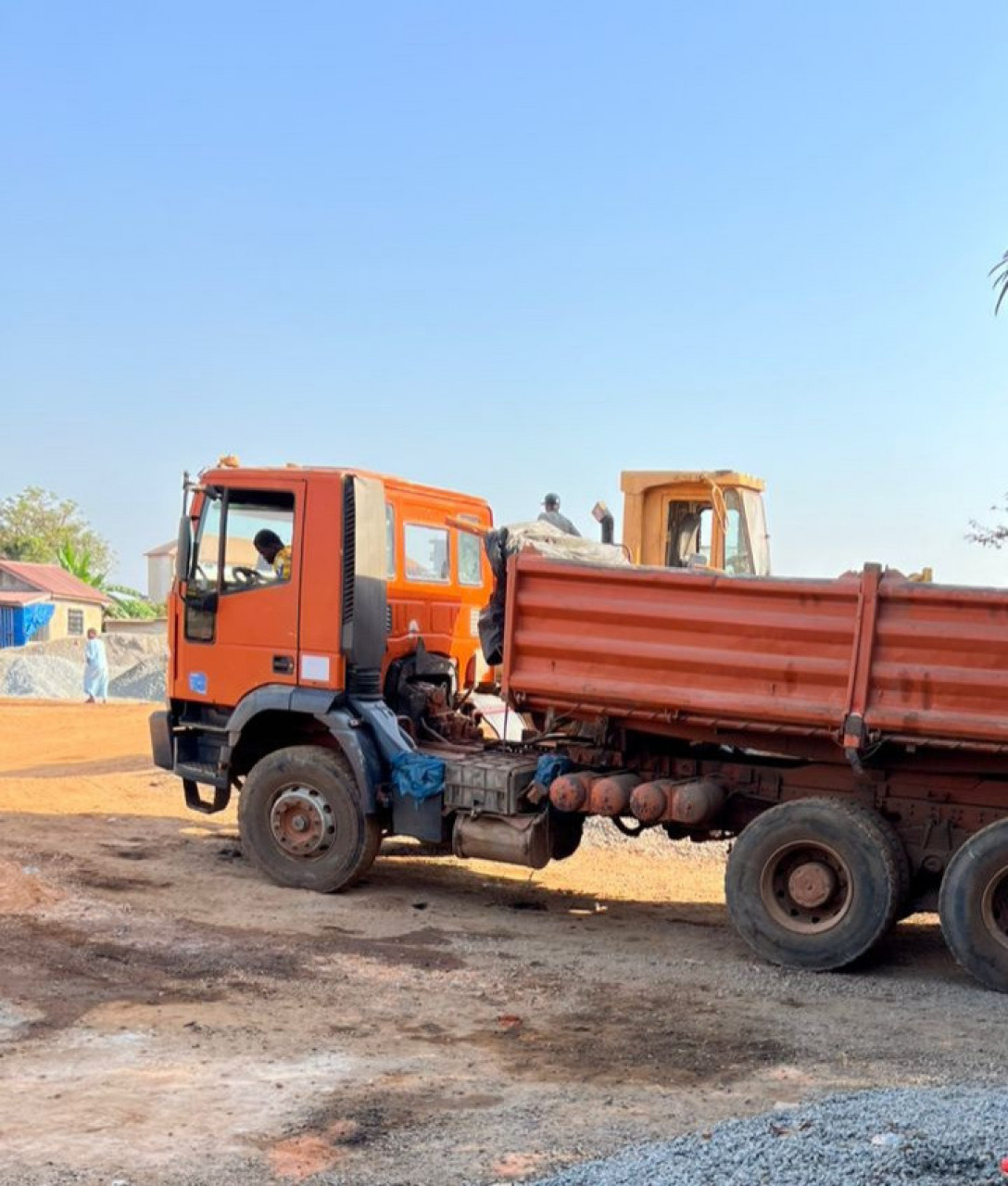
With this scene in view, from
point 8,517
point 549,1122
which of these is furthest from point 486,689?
point 8,517

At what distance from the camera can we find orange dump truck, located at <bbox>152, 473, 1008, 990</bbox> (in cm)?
755

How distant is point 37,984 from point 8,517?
213 ft

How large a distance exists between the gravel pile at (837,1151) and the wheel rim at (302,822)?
5042 millimetres

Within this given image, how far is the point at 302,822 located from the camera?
31.2 ft

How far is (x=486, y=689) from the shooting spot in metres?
10.8

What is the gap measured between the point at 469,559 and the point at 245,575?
1.98 m

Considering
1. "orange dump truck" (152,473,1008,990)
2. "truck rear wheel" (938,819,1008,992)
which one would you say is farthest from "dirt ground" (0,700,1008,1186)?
"orange dump truck" (152,473,1008,990)

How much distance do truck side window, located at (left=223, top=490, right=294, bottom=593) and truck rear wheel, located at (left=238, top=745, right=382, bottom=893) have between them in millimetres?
1222

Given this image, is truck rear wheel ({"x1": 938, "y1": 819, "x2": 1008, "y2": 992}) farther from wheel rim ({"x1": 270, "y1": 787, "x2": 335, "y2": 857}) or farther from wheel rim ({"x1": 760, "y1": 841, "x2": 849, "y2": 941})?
wheel rim ({"x1": 270, "y1": 787, "x2": 335, "y2": 857})

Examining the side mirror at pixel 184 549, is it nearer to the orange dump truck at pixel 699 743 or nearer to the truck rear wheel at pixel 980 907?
the orange dump truck at pixel 699 743

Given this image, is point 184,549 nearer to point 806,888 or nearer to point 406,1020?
point 406,1020

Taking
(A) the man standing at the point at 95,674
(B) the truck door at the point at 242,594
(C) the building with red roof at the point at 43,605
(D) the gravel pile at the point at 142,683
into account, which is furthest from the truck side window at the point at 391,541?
(C) the building with red roof at the point at 43,605

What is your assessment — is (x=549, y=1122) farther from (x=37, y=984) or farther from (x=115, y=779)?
(x=115, y=779)

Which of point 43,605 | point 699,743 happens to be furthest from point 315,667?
point 43,605
